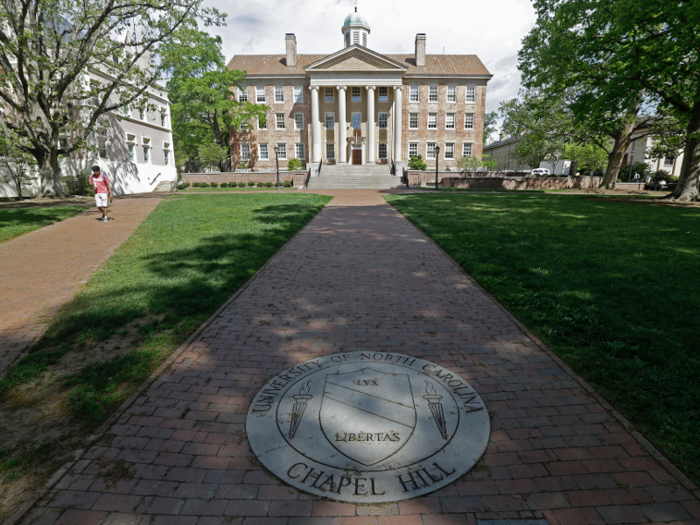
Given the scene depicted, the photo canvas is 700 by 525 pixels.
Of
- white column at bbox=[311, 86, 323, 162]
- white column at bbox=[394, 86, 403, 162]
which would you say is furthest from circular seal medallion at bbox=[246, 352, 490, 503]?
white column at bbox=[394, 86, 403, 162]

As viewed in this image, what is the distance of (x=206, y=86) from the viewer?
3969cm

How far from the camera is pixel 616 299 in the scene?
5141 millimetres

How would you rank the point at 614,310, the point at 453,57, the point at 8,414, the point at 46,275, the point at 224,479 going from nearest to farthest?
1. the point at 224,479
2. the point at 8,414
3. the point at 614,310
4. the point at 46,275
5. the point at 453,57

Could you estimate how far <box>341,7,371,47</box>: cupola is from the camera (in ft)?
176

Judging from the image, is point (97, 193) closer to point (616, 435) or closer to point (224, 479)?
point (224, 479)

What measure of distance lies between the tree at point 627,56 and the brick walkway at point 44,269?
62.0 feet

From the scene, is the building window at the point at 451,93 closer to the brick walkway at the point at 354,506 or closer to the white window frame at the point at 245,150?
the white window frame at the point at 245,150

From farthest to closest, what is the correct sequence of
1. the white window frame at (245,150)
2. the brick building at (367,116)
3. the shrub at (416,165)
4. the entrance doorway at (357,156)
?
the entrance doorway at (357,156), the white window frame at (245,150), the brick building at (367,116), the shrub at (416,165)

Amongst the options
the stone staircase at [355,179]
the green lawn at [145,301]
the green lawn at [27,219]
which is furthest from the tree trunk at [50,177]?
the stone staircase at [355,179]

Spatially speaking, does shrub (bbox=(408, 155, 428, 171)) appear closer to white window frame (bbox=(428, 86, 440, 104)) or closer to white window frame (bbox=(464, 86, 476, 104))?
white window frame (bbox=(428, 86, 440, 104))

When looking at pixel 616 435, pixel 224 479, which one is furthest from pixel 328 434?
pixel 616 435

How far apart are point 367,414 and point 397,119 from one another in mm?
47830

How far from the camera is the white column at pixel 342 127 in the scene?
1780 inches

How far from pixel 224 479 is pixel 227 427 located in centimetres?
49
